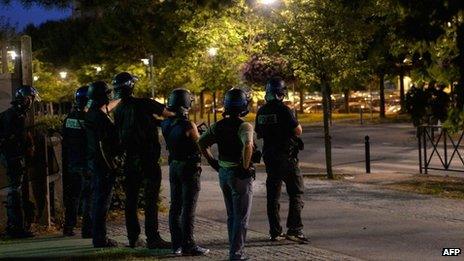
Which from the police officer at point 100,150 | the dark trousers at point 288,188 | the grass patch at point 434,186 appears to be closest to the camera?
the police officer at point 100,150

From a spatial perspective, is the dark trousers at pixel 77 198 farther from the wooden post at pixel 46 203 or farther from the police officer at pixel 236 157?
the police officer at pixel 236 157

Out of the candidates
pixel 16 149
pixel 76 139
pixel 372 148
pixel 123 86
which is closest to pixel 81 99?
pixel 76 139

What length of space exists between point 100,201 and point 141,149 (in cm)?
79

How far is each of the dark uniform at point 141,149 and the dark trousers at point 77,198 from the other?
99 cm

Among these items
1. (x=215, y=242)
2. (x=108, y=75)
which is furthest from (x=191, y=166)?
(x=108, y=75)

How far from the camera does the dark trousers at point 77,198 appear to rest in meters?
9.58

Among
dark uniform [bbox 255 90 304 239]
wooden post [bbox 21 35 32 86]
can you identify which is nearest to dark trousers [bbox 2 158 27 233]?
wooden post [bbox 21 35 32 86]

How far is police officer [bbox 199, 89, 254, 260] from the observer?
26.0 feet

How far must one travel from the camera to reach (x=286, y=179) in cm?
945

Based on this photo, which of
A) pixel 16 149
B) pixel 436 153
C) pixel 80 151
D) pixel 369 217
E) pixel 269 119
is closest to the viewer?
pixel 269 119

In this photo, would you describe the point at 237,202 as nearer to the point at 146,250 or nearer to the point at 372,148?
the point at 146,250

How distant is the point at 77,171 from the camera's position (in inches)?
384
